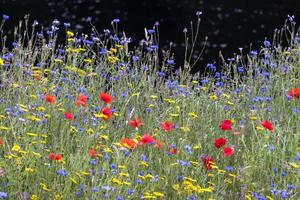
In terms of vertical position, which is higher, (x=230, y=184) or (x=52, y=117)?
(x=52, y=117)

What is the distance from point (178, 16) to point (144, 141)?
12.0 metres

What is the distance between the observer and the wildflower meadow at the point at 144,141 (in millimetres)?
4039

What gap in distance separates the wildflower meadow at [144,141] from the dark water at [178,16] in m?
6.63

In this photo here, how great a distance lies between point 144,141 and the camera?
→ 4.10 m

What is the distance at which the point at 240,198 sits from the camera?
426cm

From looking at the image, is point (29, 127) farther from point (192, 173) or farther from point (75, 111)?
point (192, 173)

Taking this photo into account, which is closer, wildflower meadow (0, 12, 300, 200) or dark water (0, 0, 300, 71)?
wildflower meadow (0, 12, 300, 200)

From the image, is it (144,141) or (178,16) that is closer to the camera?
(144,141)

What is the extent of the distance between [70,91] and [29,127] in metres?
1.13

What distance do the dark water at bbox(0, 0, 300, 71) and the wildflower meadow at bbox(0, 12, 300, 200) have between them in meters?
6.63

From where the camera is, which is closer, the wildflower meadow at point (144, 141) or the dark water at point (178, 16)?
the wildflower meadow at point (144, 141)

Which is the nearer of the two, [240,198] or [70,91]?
[240,198]

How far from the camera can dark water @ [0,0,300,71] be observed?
13.8 m

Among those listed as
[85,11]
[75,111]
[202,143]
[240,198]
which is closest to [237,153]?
[202,143]
